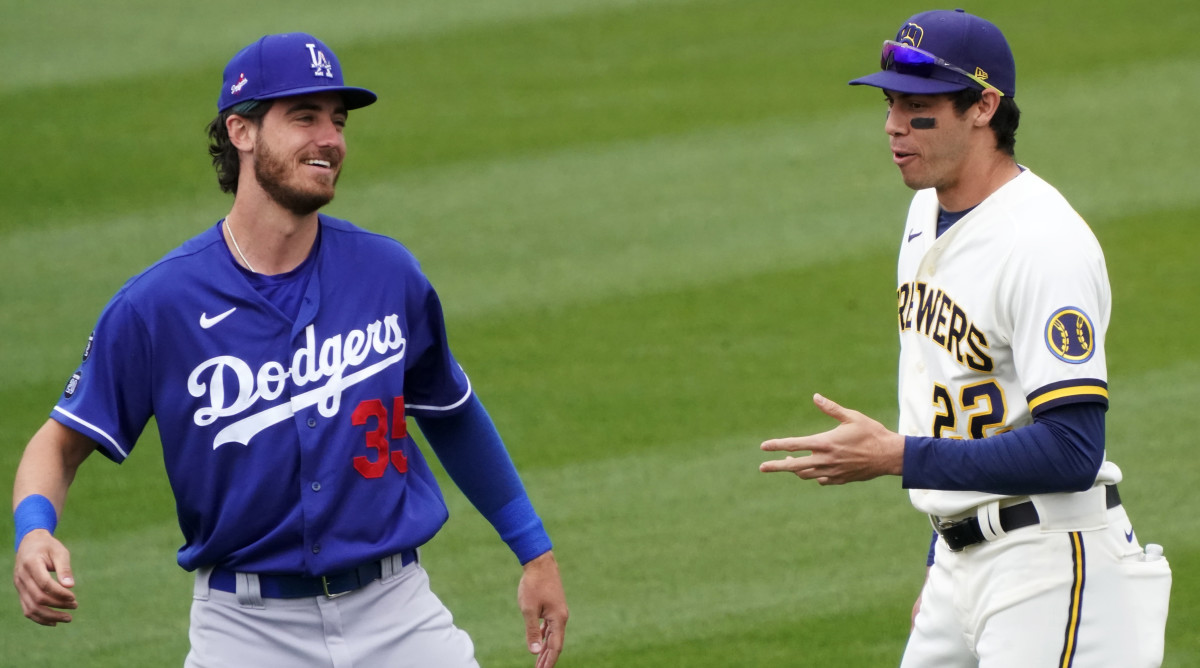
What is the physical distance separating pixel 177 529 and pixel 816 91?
5301 mm

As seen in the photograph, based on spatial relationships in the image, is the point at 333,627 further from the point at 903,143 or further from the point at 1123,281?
the point at 1123,281

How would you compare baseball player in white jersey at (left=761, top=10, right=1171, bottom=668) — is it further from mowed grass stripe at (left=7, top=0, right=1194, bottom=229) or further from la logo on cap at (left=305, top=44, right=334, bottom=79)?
mowed grass stripe at (left=7, top=0, right=1194, bottom=229)

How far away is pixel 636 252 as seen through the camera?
8.00 m

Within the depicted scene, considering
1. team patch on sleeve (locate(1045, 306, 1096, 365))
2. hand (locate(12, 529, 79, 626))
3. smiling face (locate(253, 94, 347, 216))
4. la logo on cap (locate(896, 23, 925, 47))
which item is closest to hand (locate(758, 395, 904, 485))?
team patch on sleeve (locate(1045, 306, 1096, 365))

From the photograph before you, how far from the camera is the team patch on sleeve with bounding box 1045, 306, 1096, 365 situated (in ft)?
10.5

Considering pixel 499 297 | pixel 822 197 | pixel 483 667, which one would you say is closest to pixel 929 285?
pixel 483 667

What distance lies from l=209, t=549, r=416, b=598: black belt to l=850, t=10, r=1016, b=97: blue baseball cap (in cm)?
163

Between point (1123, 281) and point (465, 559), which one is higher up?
point (1123, 281)

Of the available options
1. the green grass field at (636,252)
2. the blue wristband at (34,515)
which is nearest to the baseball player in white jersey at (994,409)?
the blue wristband at (34,515)

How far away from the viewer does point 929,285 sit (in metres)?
3.63

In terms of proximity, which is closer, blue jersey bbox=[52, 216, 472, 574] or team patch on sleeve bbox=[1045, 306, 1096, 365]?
team patch on sleeve bbox=[1045, 306, 1096, 365]

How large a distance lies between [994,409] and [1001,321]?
0.21 meters

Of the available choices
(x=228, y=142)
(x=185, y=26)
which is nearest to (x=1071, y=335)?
(x=228, y=142)

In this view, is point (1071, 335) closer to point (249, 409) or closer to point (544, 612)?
point (544, 612)
